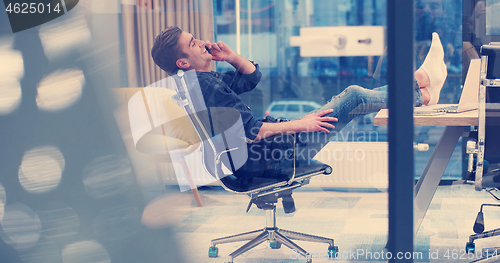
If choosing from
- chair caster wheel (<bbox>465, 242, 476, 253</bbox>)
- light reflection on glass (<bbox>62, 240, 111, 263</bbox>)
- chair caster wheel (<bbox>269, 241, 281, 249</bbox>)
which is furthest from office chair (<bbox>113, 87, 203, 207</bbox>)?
chair caster wheel (<bbox>465, 242, 476, 253</bbox>)

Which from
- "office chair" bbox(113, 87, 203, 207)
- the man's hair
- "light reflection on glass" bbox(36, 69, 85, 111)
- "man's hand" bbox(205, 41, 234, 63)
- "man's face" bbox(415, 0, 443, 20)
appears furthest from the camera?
"man's face" bbox(415, 0, 443, 20)

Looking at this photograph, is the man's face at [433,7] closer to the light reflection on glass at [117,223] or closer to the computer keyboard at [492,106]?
the computer keyboard at [492,106]

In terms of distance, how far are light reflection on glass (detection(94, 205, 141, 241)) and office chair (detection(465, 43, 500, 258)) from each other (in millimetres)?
1805

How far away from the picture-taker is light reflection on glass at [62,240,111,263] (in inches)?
78.8

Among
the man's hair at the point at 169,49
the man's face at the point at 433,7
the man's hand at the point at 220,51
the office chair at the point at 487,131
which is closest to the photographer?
the office chair at the point at 487,131

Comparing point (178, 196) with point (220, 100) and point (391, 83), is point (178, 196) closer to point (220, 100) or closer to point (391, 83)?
point (220, 100)

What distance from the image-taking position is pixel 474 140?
5.53ft

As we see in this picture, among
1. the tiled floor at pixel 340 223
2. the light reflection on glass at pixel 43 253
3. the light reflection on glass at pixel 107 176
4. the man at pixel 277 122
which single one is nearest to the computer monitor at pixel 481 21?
the tiled floor at pixel 340 223

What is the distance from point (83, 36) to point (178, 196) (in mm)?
1296

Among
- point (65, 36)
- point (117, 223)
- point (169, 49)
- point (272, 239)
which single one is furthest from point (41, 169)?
point (272, 239)

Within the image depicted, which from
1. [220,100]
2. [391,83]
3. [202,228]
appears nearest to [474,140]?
[391,83]

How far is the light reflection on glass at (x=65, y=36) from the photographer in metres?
2.11

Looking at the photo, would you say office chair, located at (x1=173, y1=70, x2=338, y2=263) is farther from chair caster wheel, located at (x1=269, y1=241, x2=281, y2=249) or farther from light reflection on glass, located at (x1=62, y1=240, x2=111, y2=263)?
light reflection on glass, located at (x1=62, y1=240, x2=111, y2=263)

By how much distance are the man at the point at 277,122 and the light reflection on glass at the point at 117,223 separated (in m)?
1.06
